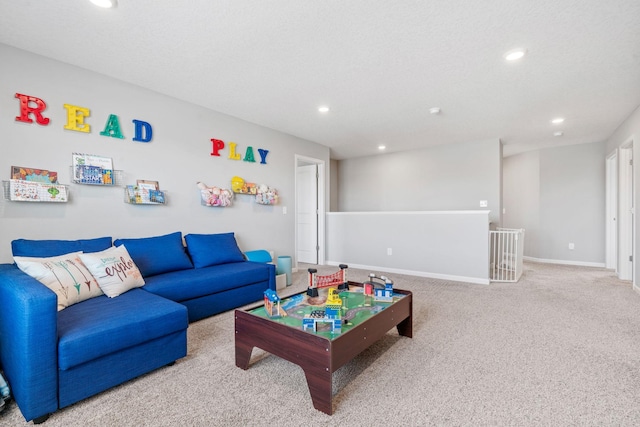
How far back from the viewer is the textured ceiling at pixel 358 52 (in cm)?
196

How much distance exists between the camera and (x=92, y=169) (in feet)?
9.04

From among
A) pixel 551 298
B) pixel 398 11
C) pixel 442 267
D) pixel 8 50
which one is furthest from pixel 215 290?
pixel 551 298

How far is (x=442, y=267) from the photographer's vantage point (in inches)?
182

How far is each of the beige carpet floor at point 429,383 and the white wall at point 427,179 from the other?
9.15 ft

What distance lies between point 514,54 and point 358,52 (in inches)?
49.8

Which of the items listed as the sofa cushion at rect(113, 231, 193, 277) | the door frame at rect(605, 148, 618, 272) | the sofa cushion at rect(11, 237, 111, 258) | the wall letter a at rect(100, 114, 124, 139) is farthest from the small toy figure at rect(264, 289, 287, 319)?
the door frame at rect(605, 148, 618, 272)

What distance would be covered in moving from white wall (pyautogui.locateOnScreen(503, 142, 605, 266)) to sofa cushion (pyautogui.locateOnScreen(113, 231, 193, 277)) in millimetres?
6573

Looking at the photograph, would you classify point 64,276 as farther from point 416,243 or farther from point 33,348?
point 416,243

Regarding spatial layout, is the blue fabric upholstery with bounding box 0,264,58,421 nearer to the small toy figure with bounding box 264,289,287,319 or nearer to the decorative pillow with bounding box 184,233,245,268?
the small toy figure with bounding box 264,289,287,319

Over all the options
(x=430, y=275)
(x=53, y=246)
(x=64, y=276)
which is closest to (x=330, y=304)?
(x=64, y=276)

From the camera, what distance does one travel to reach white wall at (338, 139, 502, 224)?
Answer: 16.9 ft

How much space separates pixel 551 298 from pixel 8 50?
5.73m

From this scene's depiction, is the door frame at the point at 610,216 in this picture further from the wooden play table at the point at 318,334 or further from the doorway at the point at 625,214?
the wooden play table at the point at 318,334

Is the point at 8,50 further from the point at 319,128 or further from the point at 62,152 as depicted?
the point at 319,128
